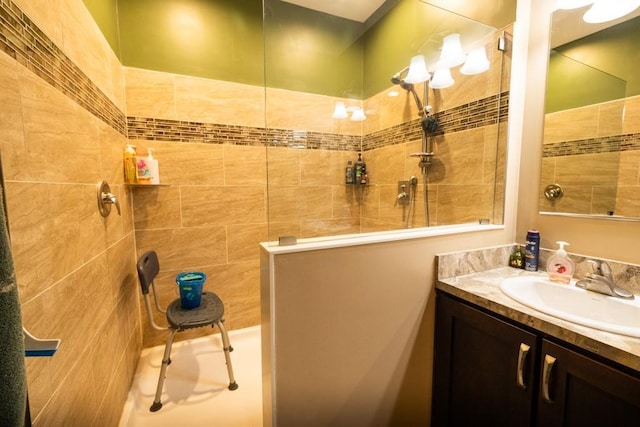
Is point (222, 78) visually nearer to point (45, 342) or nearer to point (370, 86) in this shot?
point (370, 86)

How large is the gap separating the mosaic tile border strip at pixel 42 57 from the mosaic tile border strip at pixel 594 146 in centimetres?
201

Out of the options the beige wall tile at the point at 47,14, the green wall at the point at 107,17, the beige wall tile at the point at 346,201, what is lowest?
the beige wall tile at the point at 346,201

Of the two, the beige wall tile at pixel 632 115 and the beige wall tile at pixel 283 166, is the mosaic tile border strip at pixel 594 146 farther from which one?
the beige wall tile at pixel 283 166

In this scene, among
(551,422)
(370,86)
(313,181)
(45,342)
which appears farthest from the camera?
(370,86)

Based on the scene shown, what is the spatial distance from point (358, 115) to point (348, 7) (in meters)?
0.72

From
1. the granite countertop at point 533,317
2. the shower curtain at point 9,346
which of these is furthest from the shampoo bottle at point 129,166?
the granite countertop at point 533,317

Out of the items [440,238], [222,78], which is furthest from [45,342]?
[222,78]

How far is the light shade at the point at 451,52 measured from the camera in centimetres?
165

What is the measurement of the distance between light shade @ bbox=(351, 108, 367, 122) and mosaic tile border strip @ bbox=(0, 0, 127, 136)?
1.64m

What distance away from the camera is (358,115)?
222cm

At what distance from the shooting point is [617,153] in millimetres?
1110

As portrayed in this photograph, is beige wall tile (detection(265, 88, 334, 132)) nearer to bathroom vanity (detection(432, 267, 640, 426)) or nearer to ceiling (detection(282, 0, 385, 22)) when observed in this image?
ceiling (detection(282, 0, 385, 22))

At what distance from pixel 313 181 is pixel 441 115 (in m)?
0.96

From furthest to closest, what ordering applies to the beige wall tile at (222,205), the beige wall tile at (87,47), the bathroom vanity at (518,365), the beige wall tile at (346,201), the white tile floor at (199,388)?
the beige wall tile at (222,205) < the beige wall tile at (346,201) < the white tile floor at (199,388) < the beige wall tile at (87,47) < the bathroom vanity at (518,365)
